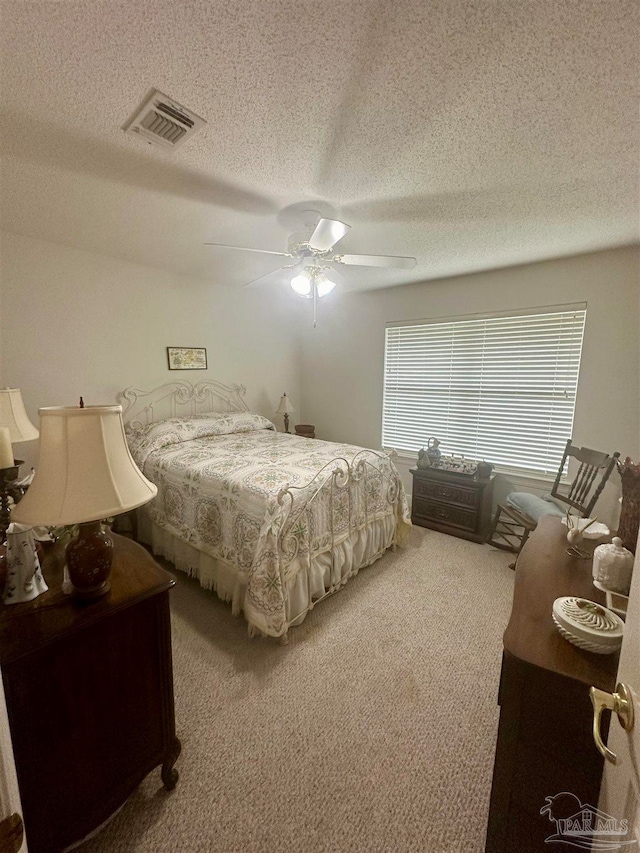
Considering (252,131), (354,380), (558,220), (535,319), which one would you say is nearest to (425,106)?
(252,131)

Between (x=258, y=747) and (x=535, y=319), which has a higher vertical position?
(x=535, y=319)

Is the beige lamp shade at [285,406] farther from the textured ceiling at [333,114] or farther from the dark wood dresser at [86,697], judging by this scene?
the dark wood dresser at [86,697]

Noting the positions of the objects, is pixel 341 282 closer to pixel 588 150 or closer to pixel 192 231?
pixel 192 231

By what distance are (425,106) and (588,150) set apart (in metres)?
0.85

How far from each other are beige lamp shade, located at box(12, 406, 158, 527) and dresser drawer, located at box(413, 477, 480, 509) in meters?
3.01

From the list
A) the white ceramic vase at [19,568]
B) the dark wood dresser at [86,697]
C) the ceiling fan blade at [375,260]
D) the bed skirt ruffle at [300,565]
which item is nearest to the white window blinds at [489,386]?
the bed skirt ruffle at [300,565]

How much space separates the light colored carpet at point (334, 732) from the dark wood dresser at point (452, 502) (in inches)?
35.6

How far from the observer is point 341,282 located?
3.76m

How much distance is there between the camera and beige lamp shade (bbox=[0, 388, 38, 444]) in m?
1.93

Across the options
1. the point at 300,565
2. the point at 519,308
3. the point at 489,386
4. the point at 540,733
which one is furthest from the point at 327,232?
the point at 489,386

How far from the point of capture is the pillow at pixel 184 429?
3.05 metres

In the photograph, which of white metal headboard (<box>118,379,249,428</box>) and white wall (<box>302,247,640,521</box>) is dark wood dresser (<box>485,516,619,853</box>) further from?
white metal headboard (<box>118,379,249,428</box>)

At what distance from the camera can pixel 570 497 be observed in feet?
8.96

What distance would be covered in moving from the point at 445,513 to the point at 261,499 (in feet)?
7.08
